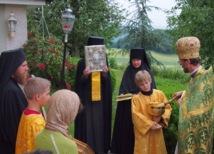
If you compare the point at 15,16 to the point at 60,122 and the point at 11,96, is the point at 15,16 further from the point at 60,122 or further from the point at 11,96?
the point at 60,122

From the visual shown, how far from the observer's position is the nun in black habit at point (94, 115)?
6.52m

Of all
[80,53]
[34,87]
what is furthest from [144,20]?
[34,87]

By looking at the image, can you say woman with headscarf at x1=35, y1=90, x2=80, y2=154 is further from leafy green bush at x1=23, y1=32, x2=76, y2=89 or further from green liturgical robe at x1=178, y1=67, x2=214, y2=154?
leafy green bush at x1=23, y1=32, x2=76, y2=89

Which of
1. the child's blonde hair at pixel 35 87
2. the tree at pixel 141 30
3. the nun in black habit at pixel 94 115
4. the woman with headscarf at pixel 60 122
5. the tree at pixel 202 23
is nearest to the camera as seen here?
the woman with headscarf at pixel 60 122

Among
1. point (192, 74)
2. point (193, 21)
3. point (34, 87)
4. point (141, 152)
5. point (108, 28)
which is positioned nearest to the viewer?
point (34, 87)

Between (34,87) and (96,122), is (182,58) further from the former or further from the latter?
(96,122)

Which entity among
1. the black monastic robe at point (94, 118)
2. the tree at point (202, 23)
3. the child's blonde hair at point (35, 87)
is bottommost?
the black monastic robe at point (94, 118)

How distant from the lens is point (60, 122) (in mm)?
2977

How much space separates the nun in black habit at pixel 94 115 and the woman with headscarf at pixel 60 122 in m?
3.44

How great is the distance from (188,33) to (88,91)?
3780mm

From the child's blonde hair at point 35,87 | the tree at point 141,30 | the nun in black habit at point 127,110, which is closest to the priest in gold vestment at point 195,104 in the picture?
the child's blonde hair at point 35,87

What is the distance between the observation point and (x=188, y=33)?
9266 mm

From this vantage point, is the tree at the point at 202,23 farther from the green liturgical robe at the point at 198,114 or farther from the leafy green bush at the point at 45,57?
the leafy green bush at the point at 45,57

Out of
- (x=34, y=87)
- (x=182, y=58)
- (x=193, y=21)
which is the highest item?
(x=193, y=21)
